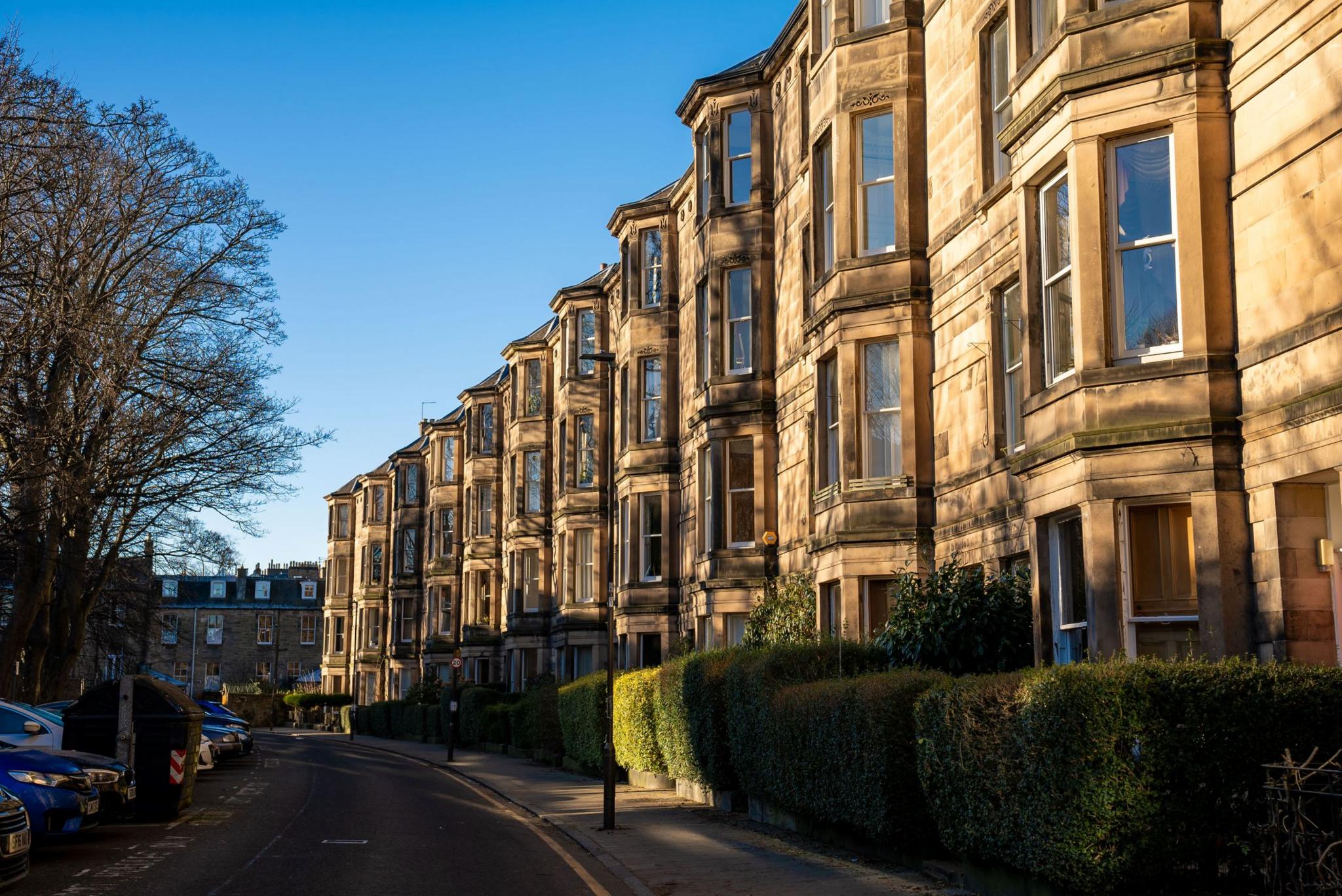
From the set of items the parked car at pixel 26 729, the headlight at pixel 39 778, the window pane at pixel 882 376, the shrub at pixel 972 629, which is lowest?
the headlight at pixel 39 778

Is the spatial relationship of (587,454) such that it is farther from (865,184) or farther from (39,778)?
(39,778)

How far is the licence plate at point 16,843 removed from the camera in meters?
12.0

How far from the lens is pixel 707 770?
21297 mm

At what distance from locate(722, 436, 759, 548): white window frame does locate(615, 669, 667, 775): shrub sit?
13.1 feet

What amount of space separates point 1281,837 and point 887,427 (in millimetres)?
12366

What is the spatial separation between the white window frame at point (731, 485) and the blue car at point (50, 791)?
51.9ft

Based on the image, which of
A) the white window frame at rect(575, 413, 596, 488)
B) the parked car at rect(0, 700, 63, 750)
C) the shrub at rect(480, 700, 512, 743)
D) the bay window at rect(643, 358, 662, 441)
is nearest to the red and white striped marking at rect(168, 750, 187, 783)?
the parked car at rect(0, 700, 63, 750)

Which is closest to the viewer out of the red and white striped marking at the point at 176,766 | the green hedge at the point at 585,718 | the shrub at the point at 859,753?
the shrub at the point at 859,753

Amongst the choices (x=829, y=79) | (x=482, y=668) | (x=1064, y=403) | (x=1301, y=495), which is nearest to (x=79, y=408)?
(x=829, y=79)

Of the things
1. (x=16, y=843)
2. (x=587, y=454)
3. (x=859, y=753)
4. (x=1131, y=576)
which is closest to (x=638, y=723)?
(x=859, y=753)

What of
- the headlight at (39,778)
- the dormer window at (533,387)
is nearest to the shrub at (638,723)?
the headlight at (39,778)

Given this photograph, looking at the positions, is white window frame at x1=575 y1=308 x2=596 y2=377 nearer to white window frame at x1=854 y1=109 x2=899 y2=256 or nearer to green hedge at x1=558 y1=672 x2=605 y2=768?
green hedge at x1=558 y1=672 x2=605 y2=768

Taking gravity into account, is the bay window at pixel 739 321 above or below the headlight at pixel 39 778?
above

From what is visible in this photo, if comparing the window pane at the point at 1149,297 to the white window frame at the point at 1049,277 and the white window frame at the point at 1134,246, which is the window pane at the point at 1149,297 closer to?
the white window frame at the point at 1134,246
